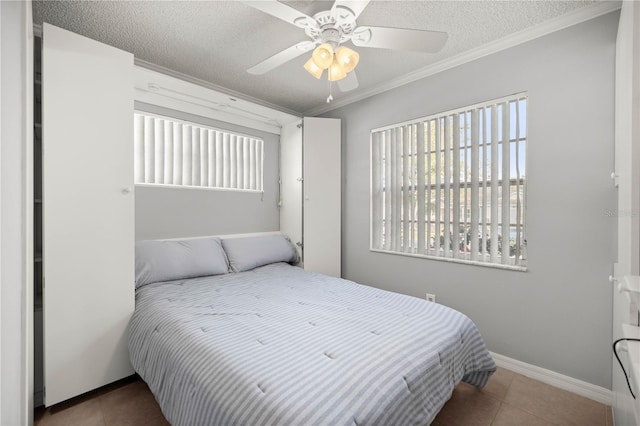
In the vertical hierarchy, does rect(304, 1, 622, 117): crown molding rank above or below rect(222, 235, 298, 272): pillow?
above

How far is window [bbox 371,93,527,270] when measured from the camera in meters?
2.20

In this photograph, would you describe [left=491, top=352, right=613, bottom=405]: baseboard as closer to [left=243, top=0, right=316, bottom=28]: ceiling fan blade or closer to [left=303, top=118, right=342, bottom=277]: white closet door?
[left=303, top=118, right=342, bottom=277]: white closet door

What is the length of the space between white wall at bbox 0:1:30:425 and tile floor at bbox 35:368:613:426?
20.5 inches

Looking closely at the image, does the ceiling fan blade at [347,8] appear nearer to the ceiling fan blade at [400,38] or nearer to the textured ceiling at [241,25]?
the ceiling fan blade at [400,38]

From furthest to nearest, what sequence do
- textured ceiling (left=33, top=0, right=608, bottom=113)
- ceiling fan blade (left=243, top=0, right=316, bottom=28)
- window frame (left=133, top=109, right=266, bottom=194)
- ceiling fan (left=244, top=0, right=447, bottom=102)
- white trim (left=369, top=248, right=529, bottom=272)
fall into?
window frame (left=133, top=109, right=266, bottom=194)
white trim (left=369, top=248, right=529, bottom=272)
textured ceiling (left=33, top=0, right=608, bottom=113)
ceiling fan (left=244, top=0, right=447, bottom=102)
ceiling fan blade (left=243, top=0, right=316, bottom=28)

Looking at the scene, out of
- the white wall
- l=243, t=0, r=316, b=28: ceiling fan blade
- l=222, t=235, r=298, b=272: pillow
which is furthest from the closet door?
the white wall

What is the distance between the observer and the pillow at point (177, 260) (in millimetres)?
2230

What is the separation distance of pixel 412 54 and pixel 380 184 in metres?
1.24

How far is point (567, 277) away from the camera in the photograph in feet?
6.38

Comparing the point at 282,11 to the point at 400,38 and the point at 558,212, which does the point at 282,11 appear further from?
the point at 558,212

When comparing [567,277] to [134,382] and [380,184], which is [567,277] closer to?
[380,184]

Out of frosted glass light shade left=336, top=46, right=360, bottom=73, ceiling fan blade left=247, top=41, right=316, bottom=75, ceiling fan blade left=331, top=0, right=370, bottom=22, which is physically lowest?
frosted glass light shade left=336, top=46, right=360, bottom=73

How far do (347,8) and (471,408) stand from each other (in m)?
2.38

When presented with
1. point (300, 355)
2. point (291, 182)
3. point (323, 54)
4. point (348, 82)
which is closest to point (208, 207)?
point (291, 182)
